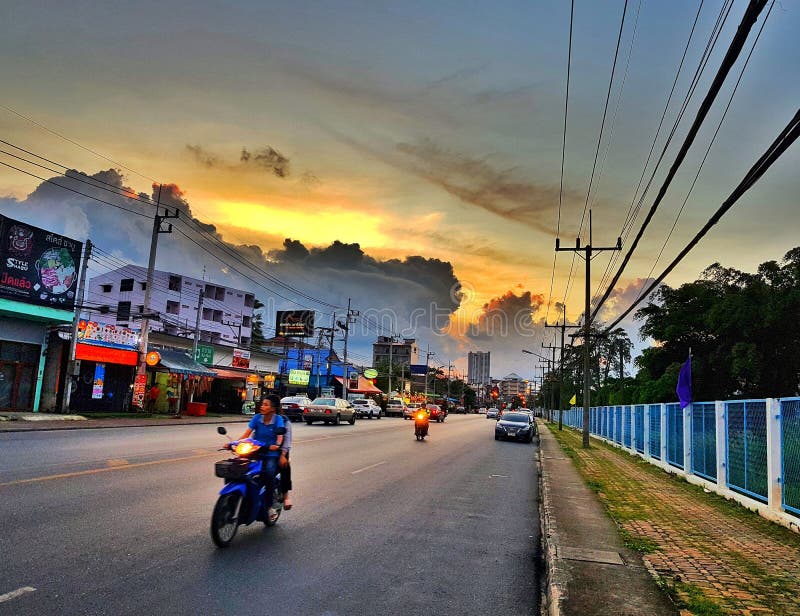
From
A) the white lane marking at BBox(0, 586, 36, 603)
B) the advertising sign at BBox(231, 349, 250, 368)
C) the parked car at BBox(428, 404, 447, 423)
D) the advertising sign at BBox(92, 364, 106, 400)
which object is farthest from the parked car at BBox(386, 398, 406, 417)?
the white lane marking at BBox(0, 586, 36, 603)

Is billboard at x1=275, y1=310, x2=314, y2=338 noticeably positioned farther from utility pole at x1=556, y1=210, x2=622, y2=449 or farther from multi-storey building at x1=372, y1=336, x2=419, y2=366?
multi-storey building at x1=372, y1=336, x2=419, y2=366

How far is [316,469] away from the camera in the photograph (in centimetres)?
1395

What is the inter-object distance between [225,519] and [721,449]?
11.1 m

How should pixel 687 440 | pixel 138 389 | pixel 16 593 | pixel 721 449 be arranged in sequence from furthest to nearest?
pixel 138 389 → pixel 687 440 → pixel 721 449 → pixel 16 593

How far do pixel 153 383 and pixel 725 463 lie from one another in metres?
34.3

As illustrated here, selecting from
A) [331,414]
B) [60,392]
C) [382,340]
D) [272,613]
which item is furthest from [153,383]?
[382,340]

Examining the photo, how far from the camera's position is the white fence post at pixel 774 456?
9930 mm

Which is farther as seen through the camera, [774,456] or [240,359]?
[240,359]

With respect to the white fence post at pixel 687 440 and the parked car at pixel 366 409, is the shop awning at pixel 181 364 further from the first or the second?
the white fence post at pixel 687 440

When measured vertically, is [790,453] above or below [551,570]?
above

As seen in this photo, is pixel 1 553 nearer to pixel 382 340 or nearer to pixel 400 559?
pixel 400 559

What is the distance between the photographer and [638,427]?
24219 millimetres

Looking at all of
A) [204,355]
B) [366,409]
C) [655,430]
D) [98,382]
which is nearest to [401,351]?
[366,409]

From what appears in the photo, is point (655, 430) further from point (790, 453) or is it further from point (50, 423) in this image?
point (50, 423)
